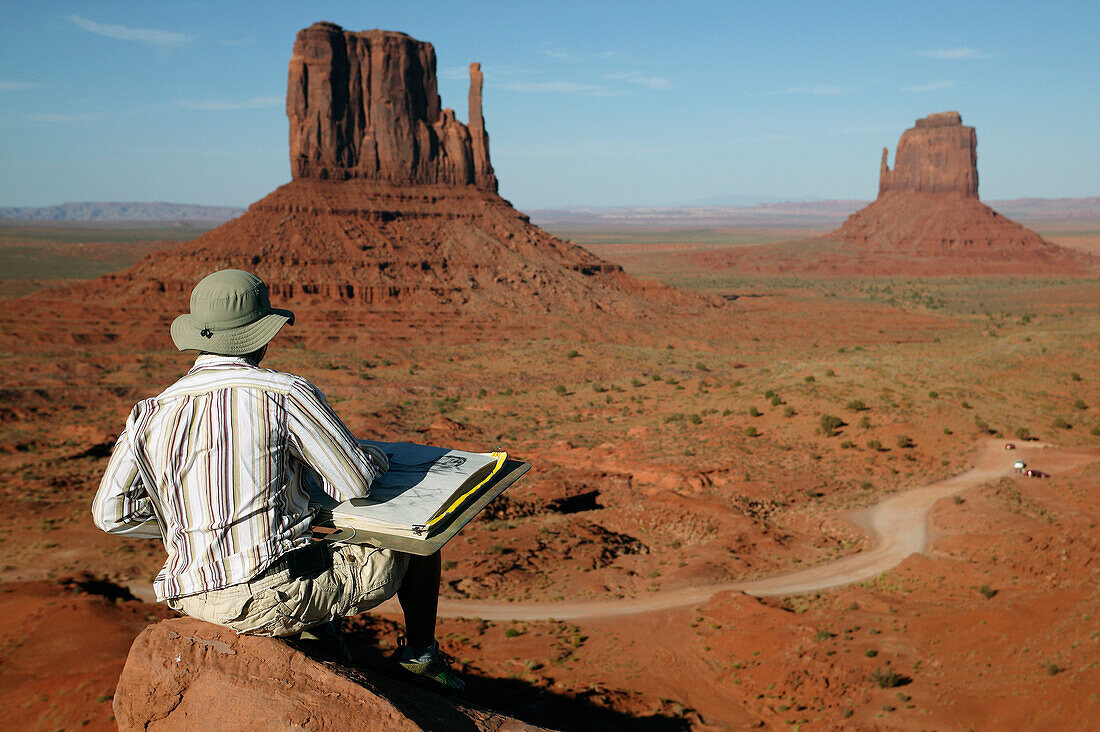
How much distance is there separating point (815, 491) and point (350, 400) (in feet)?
65.3

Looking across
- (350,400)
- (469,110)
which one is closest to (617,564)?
(350,400)

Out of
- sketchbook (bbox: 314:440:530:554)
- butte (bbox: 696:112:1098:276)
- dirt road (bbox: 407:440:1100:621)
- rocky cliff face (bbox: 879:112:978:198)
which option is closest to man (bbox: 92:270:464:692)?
sketchbook (bbox: 314:440:530:554)

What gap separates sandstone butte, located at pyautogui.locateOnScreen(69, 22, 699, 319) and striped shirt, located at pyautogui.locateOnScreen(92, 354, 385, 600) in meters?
53.3

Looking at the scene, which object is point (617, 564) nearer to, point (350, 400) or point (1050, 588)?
point (1050, 588)

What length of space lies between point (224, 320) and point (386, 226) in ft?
202

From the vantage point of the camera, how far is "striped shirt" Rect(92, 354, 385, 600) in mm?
3033

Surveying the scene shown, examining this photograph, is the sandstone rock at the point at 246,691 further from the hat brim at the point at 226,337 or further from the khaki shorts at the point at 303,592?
the hat brim at the point at 226,337

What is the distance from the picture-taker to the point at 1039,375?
99.2ft

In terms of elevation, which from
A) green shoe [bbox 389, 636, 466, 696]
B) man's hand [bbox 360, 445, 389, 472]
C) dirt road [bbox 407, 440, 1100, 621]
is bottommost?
dirt road [bbox 407, 440, 1100, 621]

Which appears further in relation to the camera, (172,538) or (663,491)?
(663,491)

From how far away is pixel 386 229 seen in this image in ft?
204

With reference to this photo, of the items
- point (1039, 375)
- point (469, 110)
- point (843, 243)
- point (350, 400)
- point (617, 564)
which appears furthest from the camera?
point (843, 243)

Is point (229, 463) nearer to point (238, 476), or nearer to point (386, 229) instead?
point (238, 476)

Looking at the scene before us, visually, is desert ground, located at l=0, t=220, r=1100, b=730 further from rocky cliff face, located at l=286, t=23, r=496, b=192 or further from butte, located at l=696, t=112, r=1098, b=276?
butte, located at l=696, t=112, r=1098, b=276
